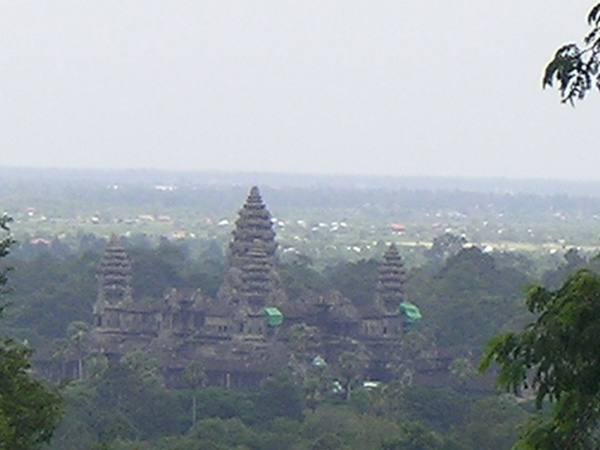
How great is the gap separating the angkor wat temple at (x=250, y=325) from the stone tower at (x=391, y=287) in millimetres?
32

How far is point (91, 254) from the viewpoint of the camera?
3745 inches

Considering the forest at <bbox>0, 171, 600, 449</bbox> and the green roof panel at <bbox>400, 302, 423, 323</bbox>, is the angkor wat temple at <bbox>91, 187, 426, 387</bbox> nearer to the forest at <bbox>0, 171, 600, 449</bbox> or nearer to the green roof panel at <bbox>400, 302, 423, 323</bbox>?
the green roof panel at <bbox>400, 302, 423, 323</bbox>

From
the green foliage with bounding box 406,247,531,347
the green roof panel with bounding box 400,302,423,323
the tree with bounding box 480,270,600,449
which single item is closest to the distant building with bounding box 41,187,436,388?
the green roof panel with bounding box 400,302,423,323

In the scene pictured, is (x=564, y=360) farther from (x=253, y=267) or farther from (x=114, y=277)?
(x=114, y=277)

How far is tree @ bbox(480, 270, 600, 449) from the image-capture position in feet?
51.8

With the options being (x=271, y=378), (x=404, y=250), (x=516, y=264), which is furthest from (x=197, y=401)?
(x=404, y=250)

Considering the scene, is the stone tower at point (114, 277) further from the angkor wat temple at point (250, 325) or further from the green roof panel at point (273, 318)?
the green roof panel at point (273, 318)

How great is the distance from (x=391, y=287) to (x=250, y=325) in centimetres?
683

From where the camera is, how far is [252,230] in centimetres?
7231

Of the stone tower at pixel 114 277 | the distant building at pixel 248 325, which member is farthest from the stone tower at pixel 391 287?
the stone tower at pixel 114 277

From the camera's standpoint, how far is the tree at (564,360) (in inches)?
622

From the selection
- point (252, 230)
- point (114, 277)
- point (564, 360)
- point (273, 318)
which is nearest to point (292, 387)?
point (273, 318)

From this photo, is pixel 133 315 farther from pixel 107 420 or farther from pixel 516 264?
pixel 516 264

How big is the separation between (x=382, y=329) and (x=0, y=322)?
1358 cm
